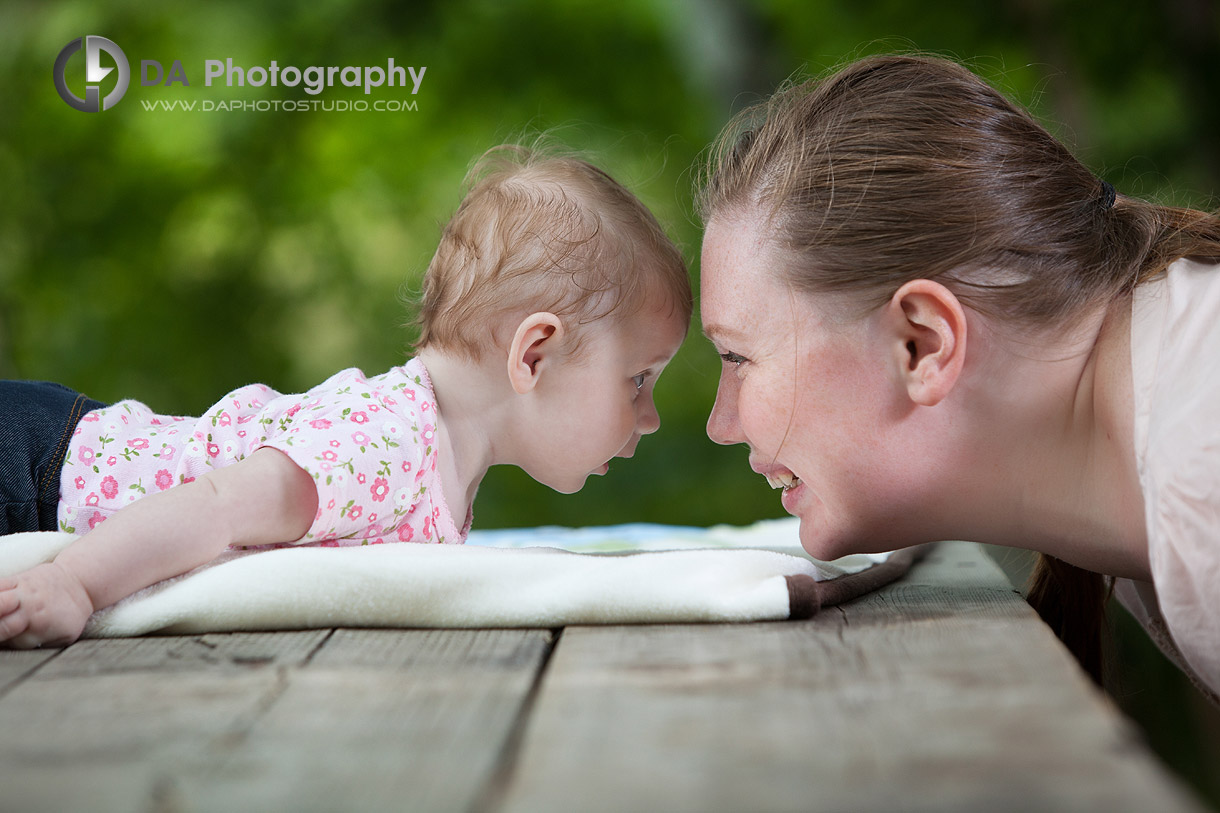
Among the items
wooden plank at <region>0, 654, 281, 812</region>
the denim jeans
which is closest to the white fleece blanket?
wooden plank at <region>0, 654, 281, 812</region>

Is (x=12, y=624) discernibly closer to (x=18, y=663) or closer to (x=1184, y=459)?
(x=18, y=663)

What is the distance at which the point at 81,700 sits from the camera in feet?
2.60

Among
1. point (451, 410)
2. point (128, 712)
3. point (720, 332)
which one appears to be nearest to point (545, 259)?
point (451, 410)

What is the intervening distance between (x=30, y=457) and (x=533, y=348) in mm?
737

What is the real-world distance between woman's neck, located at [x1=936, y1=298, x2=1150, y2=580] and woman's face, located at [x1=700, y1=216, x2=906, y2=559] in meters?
0.10

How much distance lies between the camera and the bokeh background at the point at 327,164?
17.9ft

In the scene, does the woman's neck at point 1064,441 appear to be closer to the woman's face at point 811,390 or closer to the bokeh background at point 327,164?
the woman's face at point 811,390

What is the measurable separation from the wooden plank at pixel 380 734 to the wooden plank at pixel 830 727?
0.10ft

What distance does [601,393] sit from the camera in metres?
1.72

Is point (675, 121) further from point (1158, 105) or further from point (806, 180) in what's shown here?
point (806, 180)

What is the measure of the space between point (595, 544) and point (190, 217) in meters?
4.52

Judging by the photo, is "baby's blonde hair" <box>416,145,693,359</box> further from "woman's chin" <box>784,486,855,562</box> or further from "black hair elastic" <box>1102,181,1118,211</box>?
"black hair elastic" <box>1102,181,1118,211</box>

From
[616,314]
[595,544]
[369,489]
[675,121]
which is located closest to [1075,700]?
[369,489]

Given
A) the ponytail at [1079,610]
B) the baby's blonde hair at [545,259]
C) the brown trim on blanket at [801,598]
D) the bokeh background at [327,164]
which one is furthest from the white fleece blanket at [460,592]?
the bokeh background at [327,164]
